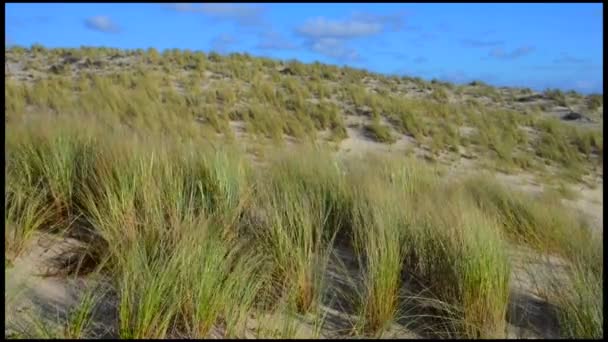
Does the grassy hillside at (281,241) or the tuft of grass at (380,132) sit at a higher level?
the grassy hillside at (281,241)

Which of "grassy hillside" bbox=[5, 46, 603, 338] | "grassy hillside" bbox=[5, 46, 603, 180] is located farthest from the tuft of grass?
"grassy hillside" bbox=[5, 46, 603, 338]

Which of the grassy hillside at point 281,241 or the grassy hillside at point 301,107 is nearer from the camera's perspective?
the grassy hillside at point 281,241

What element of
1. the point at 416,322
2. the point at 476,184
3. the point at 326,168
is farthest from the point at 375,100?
the point at 416,322

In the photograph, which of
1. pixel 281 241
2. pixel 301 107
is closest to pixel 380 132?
pixel 301 107

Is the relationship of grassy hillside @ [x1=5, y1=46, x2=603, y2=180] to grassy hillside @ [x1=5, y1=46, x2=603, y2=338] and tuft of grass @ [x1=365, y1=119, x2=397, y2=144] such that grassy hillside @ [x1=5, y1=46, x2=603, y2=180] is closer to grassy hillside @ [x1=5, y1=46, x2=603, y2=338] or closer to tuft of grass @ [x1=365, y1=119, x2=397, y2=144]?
tuft of grass @ [x1=365, y1=119, x2=397, y2=144]

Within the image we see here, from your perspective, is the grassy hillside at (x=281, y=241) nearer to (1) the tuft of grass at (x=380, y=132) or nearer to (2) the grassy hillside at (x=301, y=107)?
(2) the grassy hillside at (x=301, y=107)

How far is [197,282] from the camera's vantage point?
3000 millimetres

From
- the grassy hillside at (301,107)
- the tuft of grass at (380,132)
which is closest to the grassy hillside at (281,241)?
the grassy hillside at (301,107)

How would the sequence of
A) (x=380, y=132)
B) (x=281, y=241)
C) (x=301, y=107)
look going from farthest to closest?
(x=301, y=107) → (x=380, y=132) → (x=281, y=241)

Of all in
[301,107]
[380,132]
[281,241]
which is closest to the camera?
[281,241]

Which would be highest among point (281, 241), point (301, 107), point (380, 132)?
point (281, 241)

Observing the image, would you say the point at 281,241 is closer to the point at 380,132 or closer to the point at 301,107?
the point at 380,132

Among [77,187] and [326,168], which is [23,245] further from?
[326,168]

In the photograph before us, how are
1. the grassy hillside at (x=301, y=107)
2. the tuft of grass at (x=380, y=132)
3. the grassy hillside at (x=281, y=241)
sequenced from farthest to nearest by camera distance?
the tuft of grass at (x=380, y=132), the grassy hillside at (x=301, y=107), the grassy hillside at (x=281, y=241)
